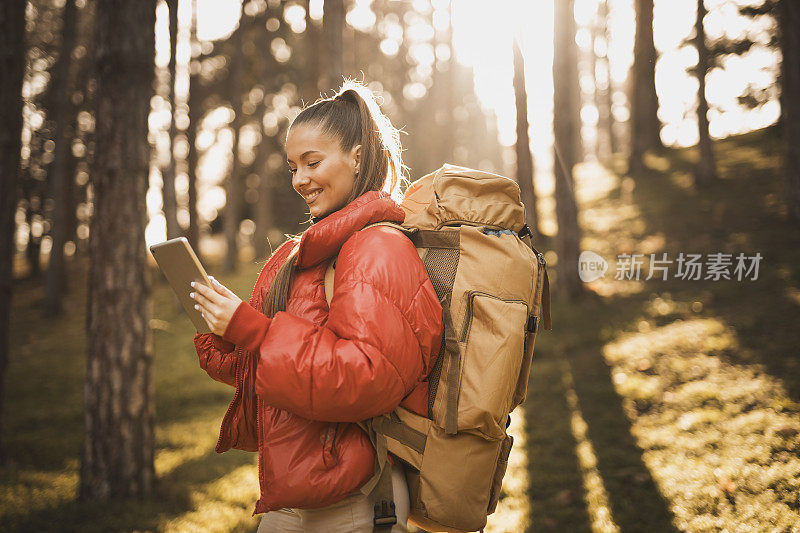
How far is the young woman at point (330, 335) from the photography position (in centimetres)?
170

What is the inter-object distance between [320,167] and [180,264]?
621 millimetres

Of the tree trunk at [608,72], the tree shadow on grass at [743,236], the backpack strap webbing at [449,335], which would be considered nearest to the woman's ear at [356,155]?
the backpack strap webbing at [449,335]

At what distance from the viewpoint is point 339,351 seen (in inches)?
65.7

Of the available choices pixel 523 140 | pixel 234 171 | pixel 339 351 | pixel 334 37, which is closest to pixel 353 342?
pixel 339 351

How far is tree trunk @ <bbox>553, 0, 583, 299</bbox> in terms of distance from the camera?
10.8 meters

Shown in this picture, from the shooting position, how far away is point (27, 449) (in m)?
7.12

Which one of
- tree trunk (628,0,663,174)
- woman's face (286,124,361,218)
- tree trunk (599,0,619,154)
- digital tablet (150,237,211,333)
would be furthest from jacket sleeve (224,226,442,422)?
tree trunk (599,0,619,154)

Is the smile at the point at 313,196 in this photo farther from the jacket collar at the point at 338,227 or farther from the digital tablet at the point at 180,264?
the digital tablet at the point at 180,264

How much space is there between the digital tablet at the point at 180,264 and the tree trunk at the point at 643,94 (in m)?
18.6

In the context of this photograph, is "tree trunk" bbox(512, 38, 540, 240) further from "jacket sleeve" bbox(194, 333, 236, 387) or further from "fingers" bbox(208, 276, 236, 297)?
"fingers" bbox(208, 276, 236, 297)

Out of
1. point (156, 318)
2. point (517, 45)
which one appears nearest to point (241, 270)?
point (156, 318)

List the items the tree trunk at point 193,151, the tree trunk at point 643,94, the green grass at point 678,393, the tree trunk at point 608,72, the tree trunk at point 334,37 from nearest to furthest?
1. the green grass at point 678,393
2. the tree trunk at point 334,37
3. the tree trunk at point 643,94
4. the tree trunk at point 193,151
5. the tree trunk at point 608,72

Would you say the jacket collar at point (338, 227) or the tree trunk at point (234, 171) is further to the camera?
the tree trunk at point (234, 171)

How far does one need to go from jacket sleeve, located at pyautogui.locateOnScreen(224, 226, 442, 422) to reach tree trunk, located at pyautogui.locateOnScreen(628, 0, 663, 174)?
18.4 metres
